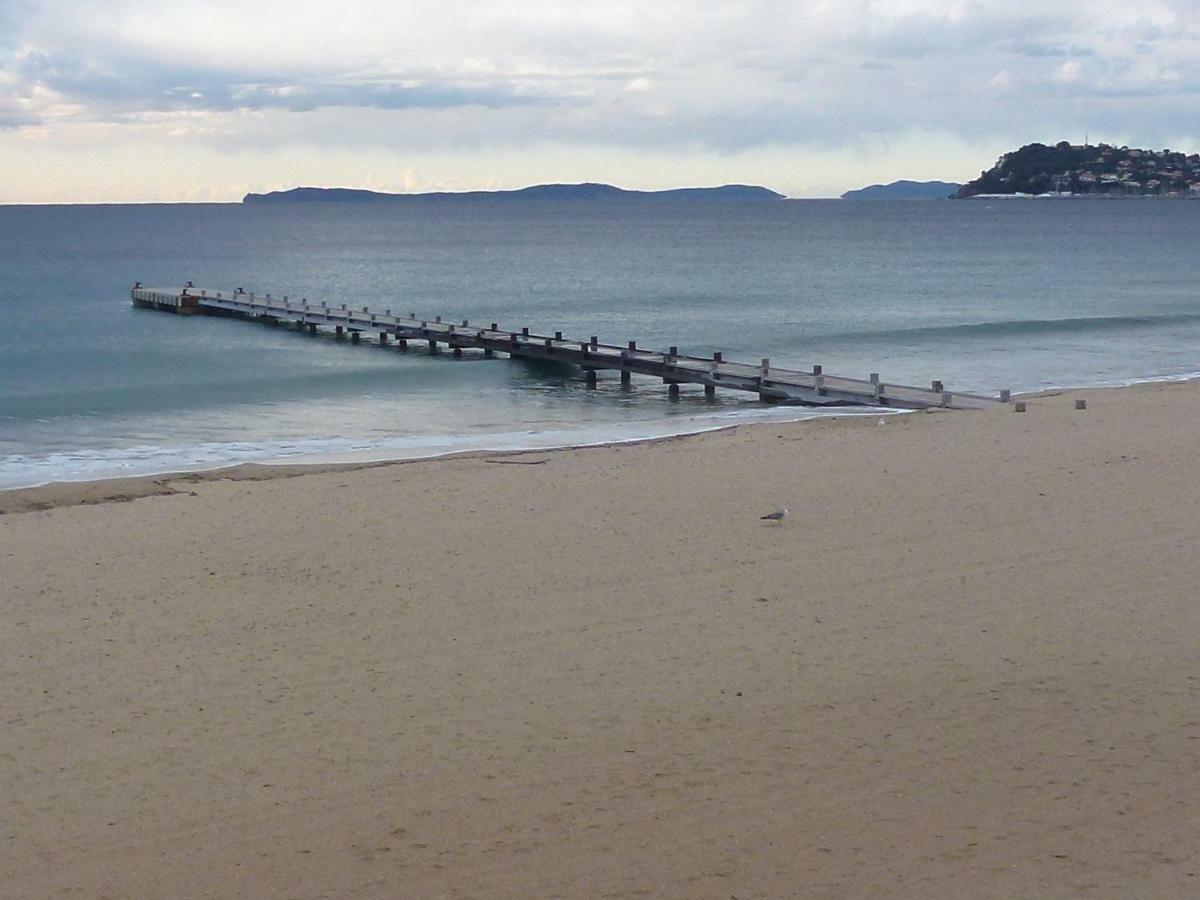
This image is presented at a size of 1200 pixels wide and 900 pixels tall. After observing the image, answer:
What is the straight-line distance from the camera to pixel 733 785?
759cm

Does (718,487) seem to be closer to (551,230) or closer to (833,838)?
(833,838)

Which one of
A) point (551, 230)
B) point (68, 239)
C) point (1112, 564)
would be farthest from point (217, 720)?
point (551, 230)

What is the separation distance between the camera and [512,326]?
51.3 metres

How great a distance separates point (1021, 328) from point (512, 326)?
18241 millimetres

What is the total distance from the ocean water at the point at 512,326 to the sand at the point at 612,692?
8147mm

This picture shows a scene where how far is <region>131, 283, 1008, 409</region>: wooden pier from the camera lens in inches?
995

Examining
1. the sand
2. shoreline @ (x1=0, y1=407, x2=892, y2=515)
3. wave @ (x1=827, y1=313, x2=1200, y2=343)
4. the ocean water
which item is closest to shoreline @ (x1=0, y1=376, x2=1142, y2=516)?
shoreline @ (x1=0, y1=407, x2=892, y2=515)

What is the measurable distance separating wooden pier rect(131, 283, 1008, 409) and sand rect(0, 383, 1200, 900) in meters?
9.08

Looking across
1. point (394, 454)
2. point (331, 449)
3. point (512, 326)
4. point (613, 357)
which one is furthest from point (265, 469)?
point (512, 326)

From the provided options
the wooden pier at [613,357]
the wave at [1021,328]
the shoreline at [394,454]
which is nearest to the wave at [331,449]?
the shoreline at [394,454]

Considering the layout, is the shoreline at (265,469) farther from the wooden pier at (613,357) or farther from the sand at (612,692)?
the sand at (612,692)

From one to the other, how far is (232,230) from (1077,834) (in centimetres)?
15378

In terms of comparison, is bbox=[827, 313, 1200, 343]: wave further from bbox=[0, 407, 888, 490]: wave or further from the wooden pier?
bbox=[0, 407, 888, 490]: wave

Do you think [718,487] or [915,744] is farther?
[718,487]
